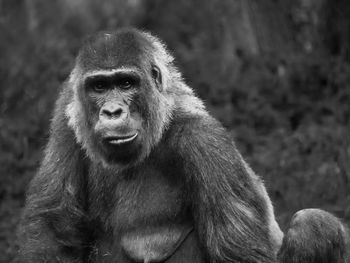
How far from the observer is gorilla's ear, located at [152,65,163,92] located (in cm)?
601

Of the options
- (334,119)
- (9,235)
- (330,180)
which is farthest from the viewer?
(334,119)

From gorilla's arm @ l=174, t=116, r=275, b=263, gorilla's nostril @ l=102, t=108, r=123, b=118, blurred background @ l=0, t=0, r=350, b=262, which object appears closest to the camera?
gorilla's nostril @ l=102, t=108, r=123, b=118

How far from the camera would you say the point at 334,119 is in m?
8.98

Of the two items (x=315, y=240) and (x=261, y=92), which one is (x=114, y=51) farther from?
(x=261, y=92)

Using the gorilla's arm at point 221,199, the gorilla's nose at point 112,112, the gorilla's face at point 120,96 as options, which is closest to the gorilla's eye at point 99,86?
the gorilla's face at point 120,96

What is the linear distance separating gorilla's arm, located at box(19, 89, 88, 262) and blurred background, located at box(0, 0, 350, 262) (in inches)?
34.9

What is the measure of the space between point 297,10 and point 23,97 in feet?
12.3

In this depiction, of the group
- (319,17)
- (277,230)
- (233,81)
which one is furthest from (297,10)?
(277,230)

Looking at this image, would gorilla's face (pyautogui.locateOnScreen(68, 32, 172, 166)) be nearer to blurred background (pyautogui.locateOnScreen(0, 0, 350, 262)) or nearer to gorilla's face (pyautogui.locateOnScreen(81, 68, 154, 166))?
gorilla's face (pyautogui.locateOnScreen(81, 68, 154, 166))

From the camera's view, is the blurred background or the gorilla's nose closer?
the gorilla's nose

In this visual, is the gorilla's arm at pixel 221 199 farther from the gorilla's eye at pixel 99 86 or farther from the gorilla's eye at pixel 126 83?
the gorilla's eye at pixel 99 86

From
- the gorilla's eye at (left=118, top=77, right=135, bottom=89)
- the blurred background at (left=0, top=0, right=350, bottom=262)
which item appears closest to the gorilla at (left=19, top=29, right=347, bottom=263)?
the gorilla's eye at (left=118, top=77, right=135, bottom=89)

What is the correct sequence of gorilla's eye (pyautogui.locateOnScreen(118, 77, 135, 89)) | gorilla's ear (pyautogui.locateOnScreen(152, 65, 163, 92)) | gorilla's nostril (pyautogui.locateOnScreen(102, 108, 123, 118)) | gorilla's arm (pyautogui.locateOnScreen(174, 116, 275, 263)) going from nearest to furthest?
gorilla's nostril (pyautogui.locateOnScreen(102, 108, 123, 118)), gorilla's arm (pyautogui.locateOnScreen(174, 116, 275, 263)), gorilla's eye (pyautogui.locateOnScreen(118, 77, 135, 89)), gorilla's ear (pyautogui.locateOnScreen(152, 65, 163, 92))

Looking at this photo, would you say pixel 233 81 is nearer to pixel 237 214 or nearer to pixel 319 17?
pixel 319 17
